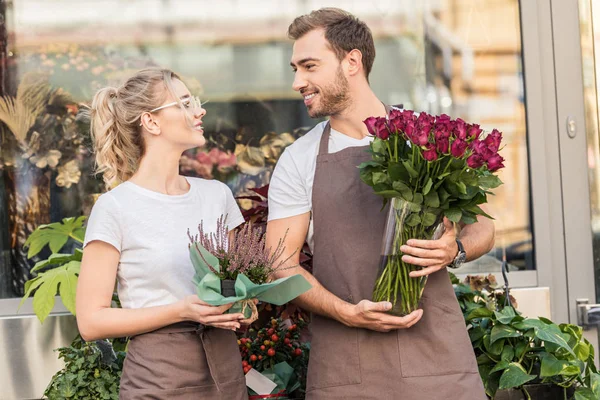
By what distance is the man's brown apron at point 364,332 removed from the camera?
2557mm

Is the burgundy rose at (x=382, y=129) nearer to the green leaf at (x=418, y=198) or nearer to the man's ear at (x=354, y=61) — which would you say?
the green leaf at (x=418, y=198)

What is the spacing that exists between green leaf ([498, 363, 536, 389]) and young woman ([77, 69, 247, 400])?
3.20 feet

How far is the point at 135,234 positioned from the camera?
248 cm

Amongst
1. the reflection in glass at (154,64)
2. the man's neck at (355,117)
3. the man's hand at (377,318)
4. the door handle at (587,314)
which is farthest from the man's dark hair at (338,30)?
the door handle at (587,314)

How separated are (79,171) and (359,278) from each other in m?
2.26

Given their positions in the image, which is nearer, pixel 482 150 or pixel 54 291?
pixel 482 150

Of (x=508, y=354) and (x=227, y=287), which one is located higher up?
(x=227, y=287)

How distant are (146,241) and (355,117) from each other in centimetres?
77

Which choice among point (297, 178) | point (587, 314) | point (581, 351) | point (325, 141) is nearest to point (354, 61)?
point (325, 141)

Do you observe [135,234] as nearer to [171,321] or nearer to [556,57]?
[171,321]

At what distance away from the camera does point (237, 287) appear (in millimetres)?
2262

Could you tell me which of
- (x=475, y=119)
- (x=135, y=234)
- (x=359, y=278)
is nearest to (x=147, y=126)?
(x=135, y=234)

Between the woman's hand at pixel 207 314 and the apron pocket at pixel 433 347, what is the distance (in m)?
0.53

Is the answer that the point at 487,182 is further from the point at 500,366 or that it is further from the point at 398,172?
the point at 500,366
